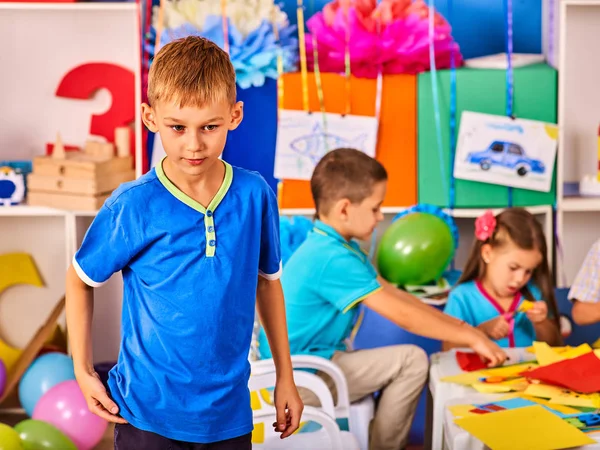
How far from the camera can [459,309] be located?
8.03 feet

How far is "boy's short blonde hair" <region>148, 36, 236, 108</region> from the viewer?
4.11 ft

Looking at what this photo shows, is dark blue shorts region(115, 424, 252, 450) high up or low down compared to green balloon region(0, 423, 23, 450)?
up

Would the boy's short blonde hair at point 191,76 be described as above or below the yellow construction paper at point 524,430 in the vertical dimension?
above

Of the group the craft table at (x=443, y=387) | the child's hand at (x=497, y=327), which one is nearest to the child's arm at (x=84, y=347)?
the craft table at (x=443, y=387)

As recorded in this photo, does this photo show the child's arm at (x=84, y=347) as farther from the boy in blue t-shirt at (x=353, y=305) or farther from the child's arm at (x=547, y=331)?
the child's arm at (x=547, y=331)

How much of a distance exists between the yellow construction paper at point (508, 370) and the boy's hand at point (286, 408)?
1.55 ft

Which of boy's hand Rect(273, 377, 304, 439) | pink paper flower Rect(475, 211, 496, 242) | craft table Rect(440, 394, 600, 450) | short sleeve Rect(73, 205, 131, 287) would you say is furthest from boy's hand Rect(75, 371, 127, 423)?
pink paper flower Rect(475, 211, 496, 242)

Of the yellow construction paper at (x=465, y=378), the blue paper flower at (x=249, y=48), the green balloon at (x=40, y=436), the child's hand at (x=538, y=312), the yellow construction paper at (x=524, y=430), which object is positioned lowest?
the green balloon at (x=40, y=436)

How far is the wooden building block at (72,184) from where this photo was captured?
3.03 meters

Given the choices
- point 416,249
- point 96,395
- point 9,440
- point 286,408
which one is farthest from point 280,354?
point 416,249

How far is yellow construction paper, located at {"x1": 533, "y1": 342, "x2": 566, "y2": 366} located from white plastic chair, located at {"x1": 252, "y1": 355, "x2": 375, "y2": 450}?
1.46ft

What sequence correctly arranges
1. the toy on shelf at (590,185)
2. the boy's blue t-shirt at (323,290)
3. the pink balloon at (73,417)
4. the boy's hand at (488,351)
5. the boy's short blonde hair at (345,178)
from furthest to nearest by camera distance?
the toy on shelf at (590,185), the pink balloon at (73,417), the boy's short blonde hair at (345,178), the boy's blue t-shirt at (323,290), the boy's hand at (488,351)

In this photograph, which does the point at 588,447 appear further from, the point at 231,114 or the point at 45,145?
the point at 45,145

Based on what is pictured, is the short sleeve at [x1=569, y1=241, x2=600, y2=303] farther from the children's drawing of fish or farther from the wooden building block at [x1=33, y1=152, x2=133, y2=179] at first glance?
the wooden building block at [x1=33, y1=152, x2=133, y2=179]
